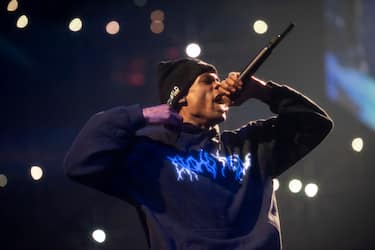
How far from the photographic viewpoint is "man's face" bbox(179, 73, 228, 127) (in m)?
1.54

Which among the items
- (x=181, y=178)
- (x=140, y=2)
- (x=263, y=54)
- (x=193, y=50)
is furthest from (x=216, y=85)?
(x=140, y=2)

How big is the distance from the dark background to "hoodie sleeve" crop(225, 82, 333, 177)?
3.15ft

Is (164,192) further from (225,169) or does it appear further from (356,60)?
(356,60)

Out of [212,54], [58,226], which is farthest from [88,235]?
[212,54]

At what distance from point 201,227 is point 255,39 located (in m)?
1.43

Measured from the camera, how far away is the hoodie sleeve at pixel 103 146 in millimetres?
1358

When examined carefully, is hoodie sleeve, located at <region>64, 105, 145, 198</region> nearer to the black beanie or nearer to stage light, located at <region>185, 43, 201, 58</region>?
the black beanie

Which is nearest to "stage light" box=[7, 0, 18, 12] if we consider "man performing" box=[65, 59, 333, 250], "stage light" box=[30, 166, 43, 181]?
"stage light" box=[30, 166, 43, 181]

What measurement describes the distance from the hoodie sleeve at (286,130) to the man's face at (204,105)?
11 centimetres

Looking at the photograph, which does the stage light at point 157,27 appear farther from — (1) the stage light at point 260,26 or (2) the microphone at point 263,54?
(2) the microphone at point 263,54

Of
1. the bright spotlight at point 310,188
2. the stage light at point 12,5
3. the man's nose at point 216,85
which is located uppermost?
the bright spotlight at point 310,188

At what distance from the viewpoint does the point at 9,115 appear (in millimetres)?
2662

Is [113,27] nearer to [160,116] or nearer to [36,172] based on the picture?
[36,172]

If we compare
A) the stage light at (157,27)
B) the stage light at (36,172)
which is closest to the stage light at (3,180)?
the stage light at (36,172)
